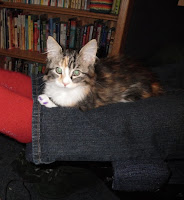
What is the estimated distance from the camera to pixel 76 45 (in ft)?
6.88

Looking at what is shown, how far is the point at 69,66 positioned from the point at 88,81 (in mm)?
129

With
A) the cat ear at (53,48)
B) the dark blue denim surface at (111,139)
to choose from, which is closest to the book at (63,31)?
the cat ear at (53,48)

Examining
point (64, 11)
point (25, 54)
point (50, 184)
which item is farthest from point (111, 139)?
point (25, 54)

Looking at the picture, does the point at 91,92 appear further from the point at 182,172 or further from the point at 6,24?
the point at 6,24

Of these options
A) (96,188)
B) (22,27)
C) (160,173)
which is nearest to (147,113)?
(160,173)

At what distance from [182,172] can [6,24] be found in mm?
2278

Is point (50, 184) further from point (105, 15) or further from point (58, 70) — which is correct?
point (105, 15)

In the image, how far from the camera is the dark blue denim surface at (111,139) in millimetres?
624

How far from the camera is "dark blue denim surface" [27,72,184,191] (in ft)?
2.05

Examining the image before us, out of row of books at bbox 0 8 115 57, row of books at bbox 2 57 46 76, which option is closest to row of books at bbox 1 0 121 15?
row of books at bbox 0 8 115 57

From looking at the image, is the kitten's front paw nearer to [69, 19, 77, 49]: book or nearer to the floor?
the floor

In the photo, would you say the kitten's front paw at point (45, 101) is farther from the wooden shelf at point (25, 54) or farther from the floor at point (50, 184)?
the wooden shelf at point (25, 54)

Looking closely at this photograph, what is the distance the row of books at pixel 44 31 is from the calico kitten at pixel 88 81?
0.99 m

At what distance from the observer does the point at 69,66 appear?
3.10 feet
